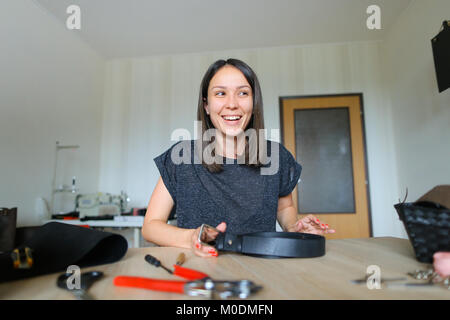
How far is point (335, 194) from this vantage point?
3.59 m

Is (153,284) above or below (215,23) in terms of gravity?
below

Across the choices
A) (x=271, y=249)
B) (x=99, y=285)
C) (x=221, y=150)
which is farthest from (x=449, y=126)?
(x=99, y=285)

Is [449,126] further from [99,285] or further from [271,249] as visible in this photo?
[99,285]

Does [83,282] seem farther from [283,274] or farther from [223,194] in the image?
[223,194]

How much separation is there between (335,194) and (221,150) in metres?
2.76

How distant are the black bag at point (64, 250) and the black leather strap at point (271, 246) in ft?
0.83

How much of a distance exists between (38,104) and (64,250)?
9.61 ft

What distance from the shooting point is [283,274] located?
1.70ft

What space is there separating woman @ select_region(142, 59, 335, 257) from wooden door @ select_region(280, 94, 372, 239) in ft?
8.00

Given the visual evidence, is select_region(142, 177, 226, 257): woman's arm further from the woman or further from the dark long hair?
the dark long hair

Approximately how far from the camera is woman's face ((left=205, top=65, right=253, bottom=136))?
1.24m

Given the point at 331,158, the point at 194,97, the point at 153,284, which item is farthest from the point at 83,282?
the point at 194,97

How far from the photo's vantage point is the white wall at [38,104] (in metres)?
2.54

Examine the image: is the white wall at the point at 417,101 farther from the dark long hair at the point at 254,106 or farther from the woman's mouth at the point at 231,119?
the woman's mouth at the point at 231,119
